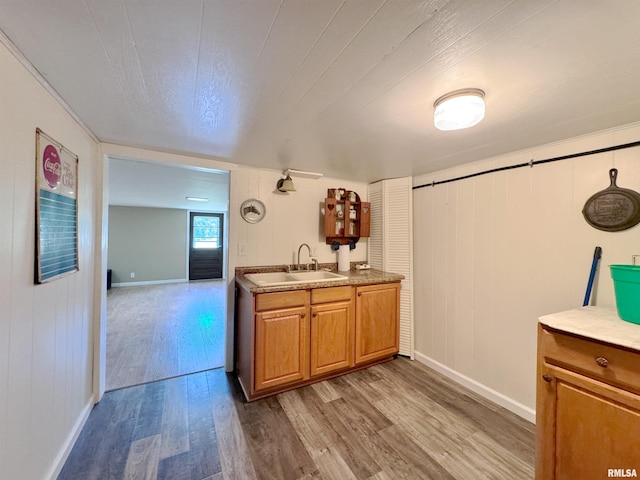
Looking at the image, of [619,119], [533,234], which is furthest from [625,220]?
[619,119]

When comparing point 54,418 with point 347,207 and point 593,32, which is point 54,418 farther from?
point 593,32

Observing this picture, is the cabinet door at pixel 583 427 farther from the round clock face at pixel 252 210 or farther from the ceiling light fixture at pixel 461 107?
the round clock face at pixel 252 210

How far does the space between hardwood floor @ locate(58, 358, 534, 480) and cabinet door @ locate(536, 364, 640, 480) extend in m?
0.30

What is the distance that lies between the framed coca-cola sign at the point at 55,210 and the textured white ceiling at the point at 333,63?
31 centimetres

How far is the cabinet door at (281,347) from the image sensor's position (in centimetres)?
195

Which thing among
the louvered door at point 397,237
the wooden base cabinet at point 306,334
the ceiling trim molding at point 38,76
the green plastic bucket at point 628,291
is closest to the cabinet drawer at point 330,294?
the wooden base cabinet at point 306,334

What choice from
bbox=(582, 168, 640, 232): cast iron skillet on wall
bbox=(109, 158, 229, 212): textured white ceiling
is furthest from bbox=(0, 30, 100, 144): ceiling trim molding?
bbox=(582, 168, 640, 232): cast iron skillet on wall

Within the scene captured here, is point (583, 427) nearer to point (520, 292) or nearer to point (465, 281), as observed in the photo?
point (520, 292)

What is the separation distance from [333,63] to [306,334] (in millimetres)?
1901

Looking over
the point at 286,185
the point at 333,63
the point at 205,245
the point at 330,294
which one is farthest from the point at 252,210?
the point at 205,245

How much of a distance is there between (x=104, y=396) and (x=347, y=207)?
2.74 meters

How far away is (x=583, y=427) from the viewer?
1128mm

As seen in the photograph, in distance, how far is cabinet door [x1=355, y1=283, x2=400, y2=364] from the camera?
2402 mm

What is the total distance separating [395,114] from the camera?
139 cm
